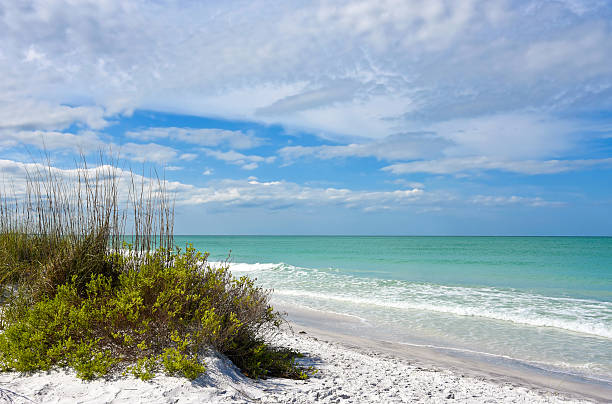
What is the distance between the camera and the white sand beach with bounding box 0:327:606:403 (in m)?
3.70

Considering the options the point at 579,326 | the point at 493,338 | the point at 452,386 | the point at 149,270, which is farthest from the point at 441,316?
the point at 149,270

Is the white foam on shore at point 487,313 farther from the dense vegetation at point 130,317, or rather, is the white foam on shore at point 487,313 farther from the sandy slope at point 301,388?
the dense vegetation at point 130,317

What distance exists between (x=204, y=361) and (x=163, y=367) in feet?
1.35

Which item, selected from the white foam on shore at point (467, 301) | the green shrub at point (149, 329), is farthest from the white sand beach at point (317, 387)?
the white foam on shore at point (467, 301)

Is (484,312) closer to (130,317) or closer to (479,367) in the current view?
(479,367)

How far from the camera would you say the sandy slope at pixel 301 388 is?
3.70 meters

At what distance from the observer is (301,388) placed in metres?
4.41

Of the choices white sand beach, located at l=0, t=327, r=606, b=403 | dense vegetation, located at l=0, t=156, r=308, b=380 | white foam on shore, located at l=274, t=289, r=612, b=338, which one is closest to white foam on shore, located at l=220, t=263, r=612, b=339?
white foam on shore, located at l=274, t=289, r=612, b=338

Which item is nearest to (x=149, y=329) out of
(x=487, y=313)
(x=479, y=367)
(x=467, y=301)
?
(x=479, y=367)

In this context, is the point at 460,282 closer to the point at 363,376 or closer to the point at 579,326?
the point at 579,326

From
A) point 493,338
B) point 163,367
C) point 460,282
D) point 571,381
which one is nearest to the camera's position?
point 163,367

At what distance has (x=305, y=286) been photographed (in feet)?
60.0

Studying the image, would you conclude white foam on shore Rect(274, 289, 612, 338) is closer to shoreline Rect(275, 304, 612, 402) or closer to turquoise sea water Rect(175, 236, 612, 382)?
turquoise sea water Rect(175, 236, 612, 382)

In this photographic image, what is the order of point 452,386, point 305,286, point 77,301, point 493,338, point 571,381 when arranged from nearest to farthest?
point 77,301, point 452,386, point 571,381, point 493,338, point 305,286
